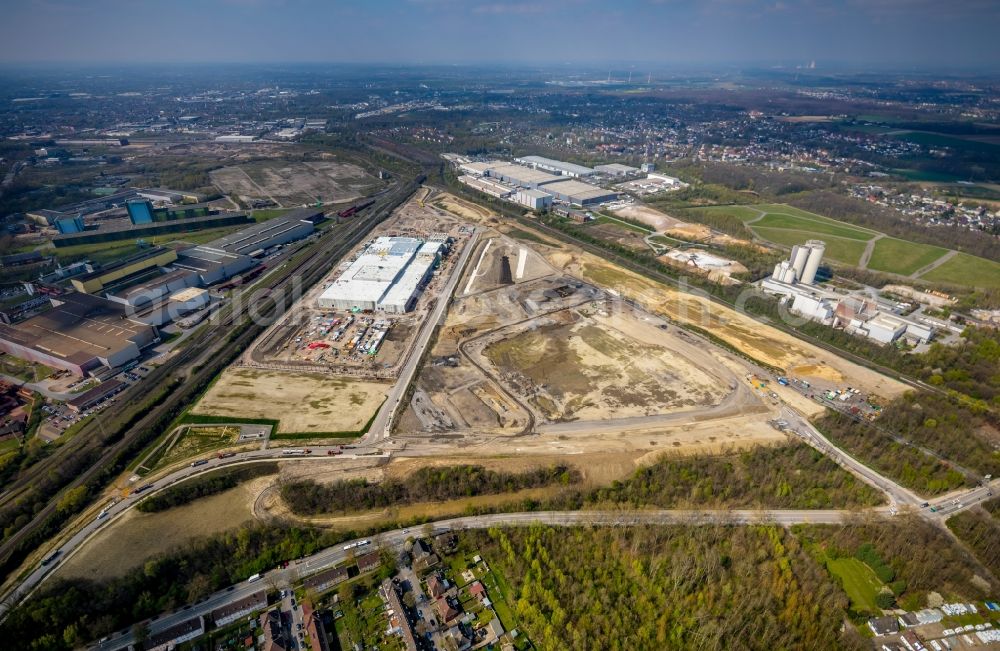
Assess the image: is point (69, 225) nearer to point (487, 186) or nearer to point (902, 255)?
point (487, 186)

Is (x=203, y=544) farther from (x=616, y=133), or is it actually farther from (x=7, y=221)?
(x=616, y=133)

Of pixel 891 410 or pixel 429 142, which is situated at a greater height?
pixel 429 142

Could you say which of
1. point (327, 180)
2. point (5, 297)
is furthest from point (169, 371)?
point (327, 180)

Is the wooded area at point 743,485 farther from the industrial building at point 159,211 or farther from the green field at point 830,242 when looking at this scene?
the industrial building at point 159,211

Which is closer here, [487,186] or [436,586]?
[436,586]

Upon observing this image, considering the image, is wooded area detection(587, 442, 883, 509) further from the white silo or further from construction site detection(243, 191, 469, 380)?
the white silo

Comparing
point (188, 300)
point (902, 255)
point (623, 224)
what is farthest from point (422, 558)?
point (902, 255)
